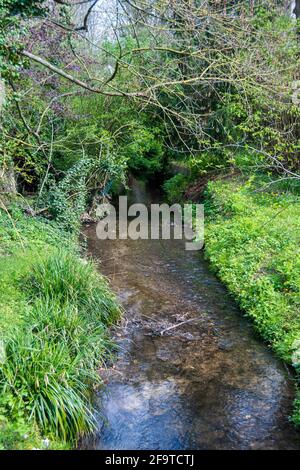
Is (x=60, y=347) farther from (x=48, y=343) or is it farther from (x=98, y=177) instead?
(x=98, y=177)

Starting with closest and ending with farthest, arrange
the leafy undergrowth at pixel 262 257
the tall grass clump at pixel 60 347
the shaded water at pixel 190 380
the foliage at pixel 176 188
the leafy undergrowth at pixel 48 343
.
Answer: the leafy undergrowth at pixel 48 343 → the tall grass clump at pixel 60 347 → the shaded water at pixel 190 380 → the leafy undergrowth at pixel 262 257 → the foliage at pixel 176 188

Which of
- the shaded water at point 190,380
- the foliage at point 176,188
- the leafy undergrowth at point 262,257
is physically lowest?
the shaded water at point 190,380

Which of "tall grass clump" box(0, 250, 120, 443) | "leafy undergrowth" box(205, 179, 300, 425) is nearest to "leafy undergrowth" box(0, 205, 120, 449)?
"tall grass clump" box(0, 250, 120, 443)

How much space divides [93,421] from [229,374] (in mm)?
1921

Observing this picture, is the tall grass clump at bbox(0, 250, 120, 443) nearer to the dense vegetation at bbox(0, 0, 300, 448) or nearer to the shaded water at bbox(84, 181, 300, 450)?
the dense vegetation at bbox(0, 0, 300, 448)

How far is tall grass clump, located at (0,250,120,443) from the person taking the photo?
4.05 m

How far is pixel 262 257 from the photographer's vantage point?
7785mm

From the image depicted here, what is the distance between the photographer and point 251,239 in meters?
8.74

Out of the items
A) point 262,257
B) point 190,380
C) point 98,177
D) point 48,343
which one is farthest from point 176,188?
point 48,343

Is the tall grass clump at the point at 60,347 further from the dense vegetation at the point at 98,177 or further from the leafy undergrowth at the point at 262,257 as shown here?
the leafy undergrowth at the point at 262,257

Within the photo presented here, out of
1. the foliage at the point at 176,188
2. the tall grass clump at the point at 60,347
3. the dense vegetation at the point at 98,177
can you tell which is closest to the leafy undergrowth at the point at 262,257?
the dense vegetation at the point at 98,177

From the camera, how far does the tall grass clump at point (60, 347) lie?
4055 mm
